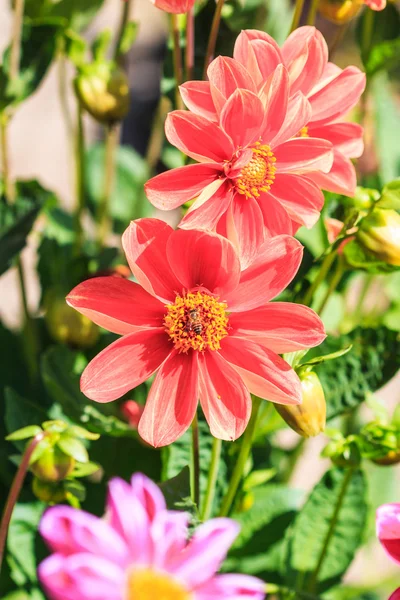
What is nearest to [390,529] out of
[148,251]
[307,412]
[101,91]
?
[307,412]

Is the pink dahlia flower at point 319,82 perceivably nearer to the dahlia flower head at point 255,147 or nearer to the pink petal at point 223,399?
the dahlia flower head at point 255,147

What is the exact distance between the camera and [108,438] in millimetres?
545

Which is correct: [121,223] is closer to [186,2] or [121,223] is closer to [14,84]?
[14,84]

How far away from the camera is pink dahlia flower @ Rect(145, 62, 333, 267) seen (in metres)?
0.35

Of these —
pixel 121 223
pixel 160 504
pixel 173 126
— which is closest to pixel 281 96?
pixel 173 126

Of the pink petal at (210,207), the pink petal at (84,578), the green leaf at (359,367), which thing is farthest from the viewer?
the green leaf at (359,367)

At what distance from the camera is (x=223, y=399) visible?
37 centimetres

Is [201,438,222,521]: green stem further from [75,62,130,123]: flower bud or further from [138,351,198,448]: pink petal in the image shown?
[75,62,130,123]: flower bud

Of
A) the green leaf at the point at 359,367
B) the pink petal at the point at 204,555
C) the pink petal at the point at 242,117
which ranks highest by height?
the pink petal at the point at 242,117

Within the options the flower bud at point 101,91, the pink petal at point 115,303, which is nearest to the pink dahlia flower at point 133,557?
the pink petal at point 115,303

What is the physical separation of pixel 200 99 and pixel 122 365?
134 mm

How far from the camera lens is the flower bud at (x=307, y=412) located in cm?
37

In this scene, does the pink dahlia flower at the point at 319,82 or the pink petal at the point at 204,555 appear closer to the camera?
the pink petal at the point at 204,555

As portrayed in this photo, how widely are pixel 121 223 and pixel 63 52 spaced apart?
0.72 feet
